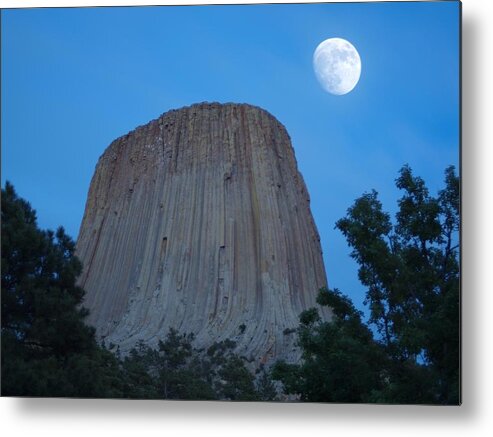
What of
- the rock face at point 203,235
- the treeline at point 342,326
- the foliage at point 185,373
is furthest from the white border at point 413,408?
the rock face at point 203,235

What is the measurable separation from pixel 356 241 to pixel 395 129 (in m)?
1.09

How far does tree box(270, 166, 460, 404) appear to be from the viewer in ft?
25.1

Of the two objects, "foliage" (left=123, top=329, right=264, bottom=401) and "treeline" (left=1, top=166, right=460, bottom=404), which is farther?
"foliage" (left=123, top=329, right=264, bottom=401)

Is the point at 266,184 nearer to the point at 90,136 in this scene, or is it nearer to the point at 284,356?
the point at 284,356

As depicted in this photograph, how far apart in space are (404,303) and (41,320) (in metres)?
3.16

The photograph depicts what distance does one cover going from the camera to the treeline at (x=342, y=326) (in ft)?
25.7

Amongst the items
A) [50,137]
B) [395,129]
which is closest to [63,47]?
[50,137]

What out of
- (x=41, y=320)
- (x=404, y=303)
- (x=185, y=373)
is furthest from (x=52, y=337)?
(x=404, y=303)

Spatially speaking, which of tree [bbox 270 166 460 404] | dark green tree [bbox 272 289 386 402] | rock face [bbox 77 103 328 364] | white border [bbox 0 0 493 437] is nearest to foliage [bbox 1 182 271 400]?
white border [bbox 0 0 493 437]

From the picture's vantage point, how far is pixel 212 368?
989 cm

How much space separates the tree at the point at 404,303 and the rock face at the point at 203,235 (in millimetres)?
2563

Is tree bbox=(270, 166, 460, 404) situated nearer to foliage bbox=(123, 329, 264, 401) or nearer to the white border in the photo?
the white border

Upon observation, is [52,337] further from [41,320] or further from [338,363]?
[338,363]

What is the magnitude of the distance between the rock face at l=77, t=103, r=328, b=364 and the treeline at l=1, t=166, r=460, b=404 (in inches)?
72.1
